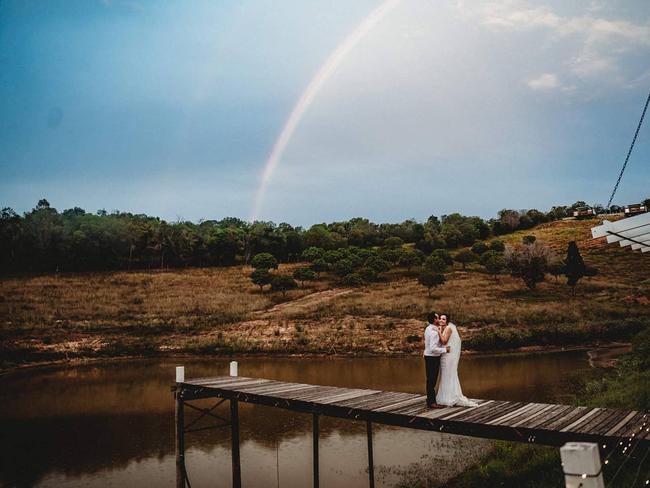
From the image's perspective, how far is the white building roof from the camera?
7645 mm

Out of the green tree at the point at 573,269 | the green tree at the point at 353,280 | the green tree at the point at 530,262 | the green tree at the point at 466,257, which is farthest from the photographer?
the green tree at the point at 466,257

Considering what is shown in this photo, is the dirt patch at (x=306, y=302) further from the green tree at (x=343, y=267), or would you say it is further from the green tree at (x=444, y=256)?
the green tree at (x=444, y=256)

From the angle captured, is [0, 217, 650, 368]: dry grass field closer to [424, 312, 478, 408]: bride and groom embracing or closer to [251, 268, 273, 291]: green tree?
[251, 268, 273, 291]: green tree

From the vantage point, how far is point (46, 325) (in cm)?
4572

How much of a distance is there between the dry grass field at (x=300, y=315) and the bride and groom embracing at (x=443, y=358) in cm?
3012

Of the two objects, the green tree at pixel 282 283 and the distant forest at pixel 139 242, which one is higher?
the distant forest at pixel 139 242

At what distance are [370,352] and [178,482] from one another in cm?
2658

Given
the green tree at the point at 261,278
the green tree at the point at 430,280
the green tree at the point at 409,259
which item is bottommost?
the green tree at the point at 430,280

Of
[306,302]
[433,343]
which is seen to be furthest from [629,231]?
[306,302]

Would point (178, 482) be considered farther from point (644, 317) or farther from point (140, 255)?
point (140, 255)

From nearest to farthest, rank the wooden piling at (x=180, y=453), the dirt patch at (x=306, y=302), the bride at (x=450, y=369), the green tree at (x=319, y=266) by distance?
the bride at (x=450, y=369)
the wooden piling at (x=180, y=453)
the dirt patch at (x=306, y=302)
the green tree at (x=319, y=266)

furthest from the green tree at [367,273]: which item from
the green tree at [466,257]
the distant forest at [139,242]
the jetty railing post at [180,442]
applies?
the jetty railing post at [180,442]

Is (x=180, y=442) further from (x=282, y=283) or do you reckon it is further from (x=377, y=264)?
(x=377, y=264)

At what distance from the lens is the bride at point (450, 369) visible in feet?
33.4
